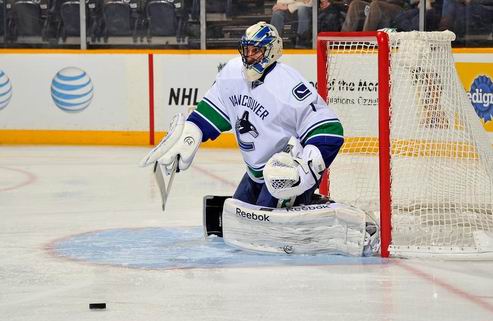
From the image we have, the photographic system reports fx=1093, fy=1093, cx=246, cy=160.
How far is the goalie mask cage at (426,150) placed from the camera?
175 inches

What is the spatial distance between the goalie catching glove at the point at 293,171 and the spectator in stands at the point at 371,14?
533 cm

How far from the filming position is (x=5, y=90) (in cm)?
983

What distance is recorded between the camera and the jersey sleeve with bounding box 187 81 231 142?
481 centimetres

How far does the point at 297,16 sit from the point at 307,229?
5.65 m

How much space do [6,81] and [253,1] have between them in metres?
2.36

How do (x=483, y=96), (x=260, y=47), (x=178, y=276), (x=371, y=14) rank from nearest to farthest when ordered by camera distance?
(x=178, y=276), (x=260, y=47), (x=483, y=96), (x=371, y=14)

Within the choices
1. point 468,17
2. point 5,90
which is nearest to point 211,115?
point 468,17

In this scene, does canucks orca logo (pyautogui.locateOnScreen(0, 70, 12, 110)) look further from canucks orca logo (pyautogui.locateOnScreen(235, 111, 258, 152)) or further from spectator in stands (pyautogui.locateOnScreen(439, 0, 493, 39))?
canucks orca logo (pyautogui.locateOnScreen(235, 111, 258, 152))

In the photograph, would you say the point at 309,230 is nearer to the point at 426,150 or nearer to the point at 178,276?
the point at 178,276

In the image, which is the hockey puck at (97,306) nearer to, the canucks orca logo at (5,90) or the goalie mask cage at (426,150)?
the goalie mask cage at (426,150)

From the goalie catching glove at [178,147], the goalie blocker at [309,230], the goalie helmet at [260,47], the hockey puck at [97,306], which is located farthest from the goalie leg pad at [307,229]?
the hockey puck at [97,306]

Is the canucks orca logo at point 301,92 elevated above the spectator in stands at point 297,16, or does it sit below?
below

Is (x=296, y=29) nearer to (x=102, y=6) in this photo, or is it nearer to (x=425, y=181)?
(x=102, y=6)

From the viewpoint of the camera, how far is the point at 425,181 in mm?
5145
